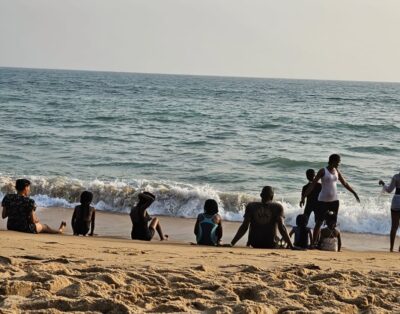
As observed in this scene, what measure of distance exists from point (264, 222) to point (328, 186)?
1.26 metres

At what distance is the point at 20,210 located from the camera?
345 inches

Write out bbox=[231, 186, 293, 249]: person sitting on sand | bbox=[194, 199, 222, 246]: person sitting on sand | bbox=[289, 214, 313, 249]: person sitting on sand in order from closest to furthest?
bbox=[231, 186, 293, 249]: person sitting on sand < bbox=[194, 199, 222, 246]: person sitting on sand < bbox=[289, 214, 313, 249]: person sitting on sand

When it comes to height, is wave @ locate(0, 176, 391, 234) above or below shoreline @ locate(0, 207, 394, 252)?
above

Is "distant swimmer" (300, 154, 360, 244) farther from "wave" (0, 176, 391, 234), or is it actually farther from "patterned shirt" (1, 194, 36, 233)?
"patterned shirt" (1, 194, 36, 233)

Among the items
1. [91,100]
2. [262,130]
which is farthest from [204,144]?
[91,100]

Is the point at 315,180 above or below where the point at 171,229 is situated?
above

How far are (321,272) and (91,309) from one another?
104 inches

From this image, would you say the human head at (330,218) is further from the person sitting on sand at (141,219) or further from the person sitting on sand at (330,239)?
the person sitting on sand at (141,219)

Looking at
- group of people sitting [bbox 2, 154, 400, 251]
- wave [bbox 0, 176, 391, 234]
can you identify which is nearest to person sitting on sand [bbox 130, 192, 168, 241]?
group of people sitting [bbox 2, 154, 400, 251]

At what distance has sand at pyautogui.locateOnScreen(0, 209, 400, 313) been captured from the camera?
4797mm

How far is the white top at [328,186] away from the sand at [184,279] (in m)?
1.28

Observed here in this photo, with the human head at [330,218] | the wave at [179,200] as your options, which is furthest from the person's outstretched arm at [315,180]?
the wave at [179,200]

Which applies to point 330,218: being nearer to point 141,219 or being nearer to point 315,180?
point 315,180

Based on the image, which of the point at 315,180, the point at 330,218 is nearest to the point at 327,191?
the point at 315,180
